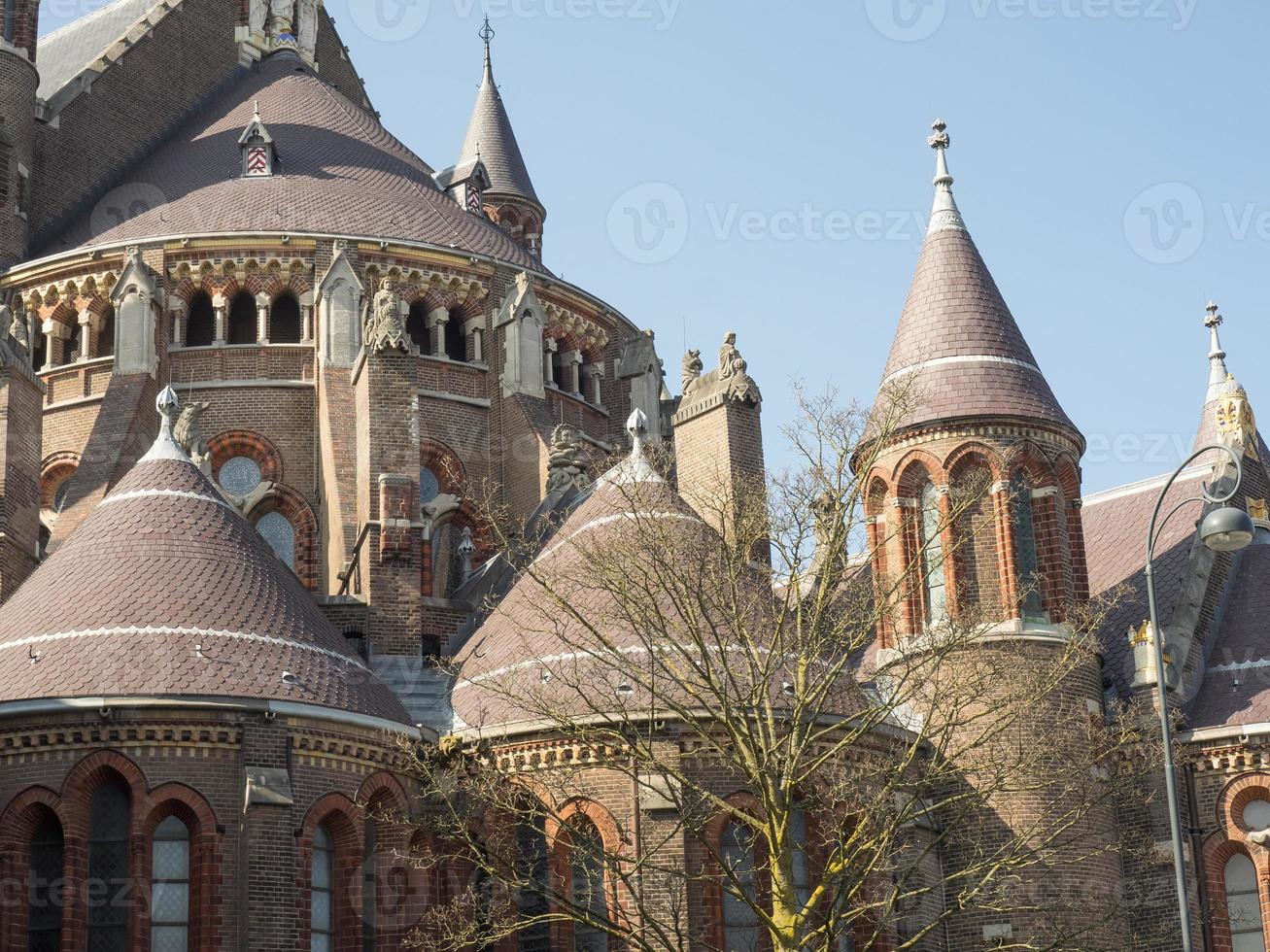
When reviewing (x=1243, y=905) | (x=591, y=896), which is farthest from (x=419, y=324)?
(x=1243, y=905)

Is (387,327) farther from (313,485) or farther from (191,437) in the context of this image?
(313,485)

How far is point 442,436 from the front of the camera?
44312 mm

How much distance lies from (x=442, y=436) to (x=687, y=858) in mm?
14397

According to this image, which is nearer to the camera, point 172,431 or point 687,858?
point 687,858

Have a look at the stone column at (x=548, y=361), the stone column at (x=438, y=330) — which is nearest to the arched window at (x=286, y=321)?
the stone column at (x=438, y=330)

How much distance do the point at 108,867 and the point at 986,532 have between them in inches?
635

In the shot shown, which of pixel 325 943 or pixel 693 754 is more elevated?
pixel 693 754

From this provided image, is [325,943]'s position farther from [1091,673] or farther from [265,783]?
[1091,673]

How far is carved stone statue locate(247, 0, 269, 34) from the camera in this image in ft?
181

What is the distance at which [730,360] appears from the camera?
4119 cm

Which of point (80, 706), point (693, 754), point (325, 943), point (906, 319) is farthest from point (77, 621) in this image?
point (906, 319)

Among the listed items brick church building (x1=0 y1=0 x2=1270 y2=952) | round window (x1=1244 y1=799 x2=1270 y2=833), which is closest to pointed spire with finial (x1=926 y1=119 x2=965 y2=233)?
brick church building (x1=0 y1=0 x2=1270 y2=952)

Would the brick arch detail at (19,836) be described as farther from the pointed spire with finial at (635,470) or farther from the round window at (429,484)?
the round window at (429,484)

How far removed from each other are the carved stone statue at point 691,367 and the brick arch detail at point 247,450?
26.8 feet
